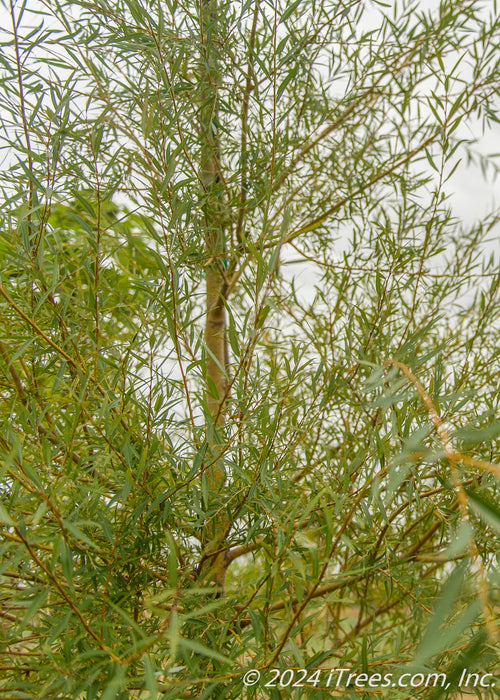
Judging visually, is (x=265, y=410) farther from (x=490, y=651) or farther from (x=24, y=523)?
(x=490, y=651)

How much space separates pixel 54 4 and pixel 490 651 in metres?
0.82

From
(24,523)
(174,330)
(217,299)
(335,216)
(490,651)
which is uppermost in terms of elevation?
(335,216)

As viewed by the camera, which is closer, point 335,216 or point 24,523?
point 24,523

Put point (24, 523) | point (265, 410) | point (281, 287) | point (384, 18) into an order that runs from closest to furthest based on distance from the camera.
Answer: point (24, 523) < point (265, 410) < point (384, 18) < point (281, 287)

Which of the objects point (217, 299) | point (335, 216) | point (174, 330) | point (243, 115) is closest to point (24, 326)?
point (174, 330)

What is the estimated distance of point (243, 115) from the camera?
72cm

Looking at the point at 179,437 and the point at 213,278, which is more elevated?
the point at 213,278

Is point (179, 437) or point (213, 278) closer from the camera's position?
point (179, 437)

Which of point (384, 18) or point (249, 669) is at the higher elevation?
point (384, 18)

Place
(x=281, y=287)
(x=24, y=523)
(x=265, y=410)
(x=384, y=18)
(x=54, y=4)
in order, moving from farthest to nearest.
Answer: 1. (x=281, y=287)
2. (x=384, y=18)
3. (x=54, y=4)
4. (x=265, y=410)
5. (x=24, y=523)

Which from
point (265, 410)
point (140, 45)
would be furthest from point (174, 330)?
point (140, 45)

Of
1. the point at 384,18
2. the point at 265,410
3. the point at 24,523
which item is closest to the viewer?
the point at 24,523

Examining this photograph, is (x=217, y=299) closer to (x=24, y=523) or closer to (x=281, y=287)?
(x=281, y=287)

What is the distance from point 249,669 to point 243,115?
656mm
